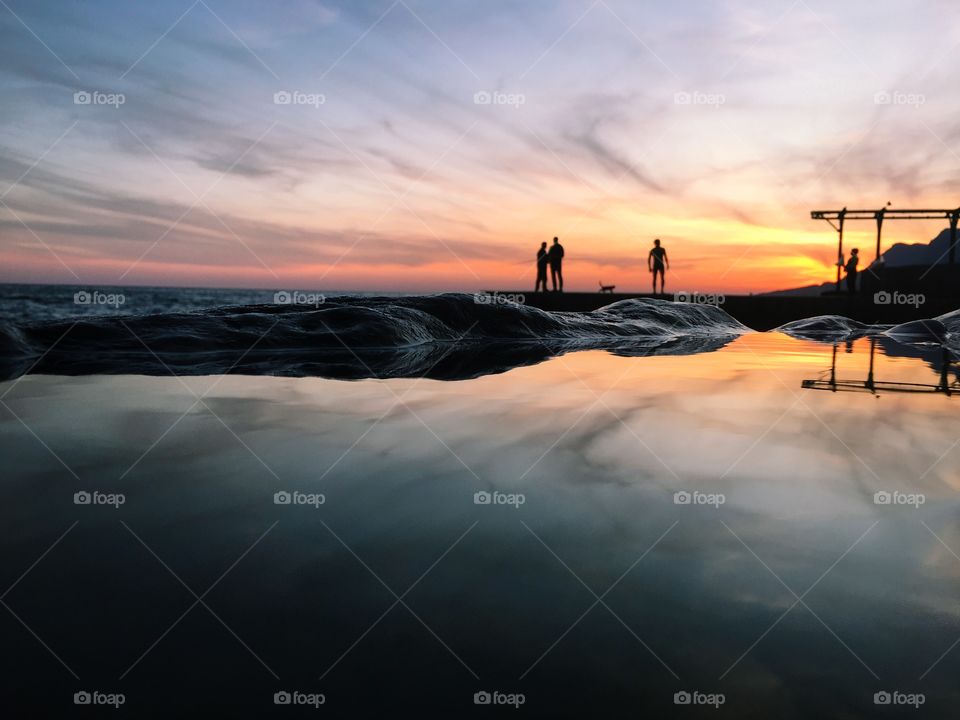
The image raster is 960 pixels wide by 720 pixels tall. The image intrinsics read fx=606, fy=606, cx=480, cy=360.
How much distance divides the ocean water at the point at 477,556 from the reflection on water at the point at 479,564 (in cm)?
1

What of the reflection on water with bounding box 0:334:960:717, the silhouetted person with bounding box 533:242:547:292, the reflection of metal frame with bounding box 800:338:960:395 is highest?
the silhouetted person with bounding box 533:242:547:292

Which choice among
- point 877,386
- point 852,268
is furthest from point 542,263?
point 877,386

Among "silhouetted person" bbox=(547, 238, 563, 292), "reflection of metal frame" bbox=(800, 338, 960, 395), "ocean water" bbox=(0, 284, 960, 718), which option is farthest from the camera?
"silhouetted person" bbox=(547, 238, 563, 292)

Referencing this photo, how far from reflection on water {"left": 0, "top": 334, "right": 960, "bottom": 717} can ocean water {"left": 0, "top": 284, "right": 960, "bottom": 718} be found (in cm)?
1

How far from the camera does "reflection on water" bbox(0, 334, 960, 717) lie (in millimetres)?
1455

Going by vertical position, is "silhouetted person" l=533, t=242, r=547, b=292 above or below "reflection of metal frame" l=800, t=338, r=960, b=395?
above

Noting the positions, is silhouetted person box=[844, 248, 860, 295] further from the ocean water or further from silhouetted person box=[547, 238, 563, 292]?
the ocean water

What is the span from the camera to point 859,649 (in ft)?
5.20

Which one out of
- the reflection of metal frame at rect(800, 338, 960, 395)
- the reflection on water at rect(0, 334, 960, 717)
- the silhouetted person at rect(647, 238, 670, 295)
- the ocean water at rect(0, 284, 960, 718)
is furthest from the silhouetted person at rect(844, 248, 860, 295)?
the reflection on water at rect(0, 334, 960, 717)

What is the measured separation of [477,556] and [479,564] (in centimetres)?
6

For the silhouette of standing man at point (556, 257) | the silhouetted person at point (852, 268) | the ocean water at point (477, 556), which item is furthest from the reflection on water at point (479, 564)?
the silhouetted person at point (852, 268)

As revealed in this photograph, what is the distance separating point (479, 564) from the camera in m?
2.03

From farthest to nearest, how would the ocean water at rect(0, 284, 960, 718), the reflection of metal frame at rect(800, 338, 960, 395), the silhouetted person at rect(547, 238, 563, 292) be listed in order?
the silhouetted person at rect(547, 238, 563, 292)
the reflection of metal frame at rect(800, 338, 960, 395)
the ocean water at rect(0, 284, 960, 718)

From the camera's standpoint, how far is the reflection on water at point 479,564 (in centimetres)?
146
